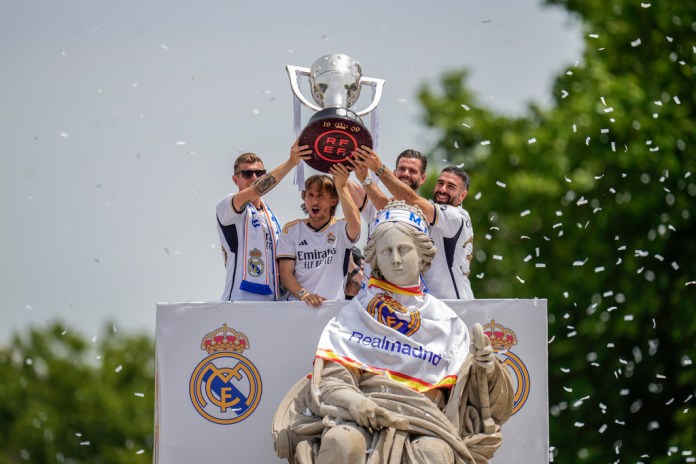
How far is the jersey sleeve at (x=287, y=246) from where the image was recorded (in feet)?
42.1

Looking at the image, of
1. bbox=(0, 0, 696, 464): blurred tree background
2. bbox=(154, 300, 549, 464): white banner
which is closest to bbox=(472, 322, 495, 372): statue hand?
bbox=(154, 300, 549, 464): white banner

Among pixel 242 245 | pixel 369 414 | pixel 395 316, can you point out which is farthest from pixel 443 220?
pixel 369 414

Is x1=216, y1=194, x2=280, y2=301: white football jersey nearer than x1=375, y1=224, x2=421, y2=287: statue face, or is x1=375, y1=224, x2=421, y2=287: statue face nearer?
x1=375, y1=224, x2=421, y2=287: statue face

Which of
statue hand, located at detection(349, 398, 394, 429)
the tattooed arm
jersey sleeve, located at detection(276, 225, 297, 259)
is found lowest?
statue hand, located at detection(349, 398, 394, 429)

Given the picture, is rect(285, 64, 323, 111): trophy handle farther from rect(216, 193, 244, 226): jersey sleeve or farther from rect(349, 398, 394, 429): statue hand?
rect(349, 398, 394, 429): statue hand

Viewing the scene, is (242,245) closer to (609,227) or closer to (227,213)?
(227,213)

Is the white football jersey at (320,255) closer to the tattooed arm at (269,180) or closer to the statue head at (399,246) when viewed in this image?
the tattooed arm at (269,180)

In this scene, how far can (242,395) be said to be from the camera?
1241 centimetres

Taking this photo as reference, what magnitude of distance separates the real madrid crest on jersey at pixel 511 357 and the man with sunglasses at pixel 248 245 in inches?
65.9

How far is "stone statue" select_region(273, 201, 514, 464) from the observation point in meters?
11.0

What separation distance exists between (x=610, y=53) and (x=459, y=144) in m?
4.37

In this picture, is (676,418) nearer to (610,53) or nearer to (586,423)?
(586,423)

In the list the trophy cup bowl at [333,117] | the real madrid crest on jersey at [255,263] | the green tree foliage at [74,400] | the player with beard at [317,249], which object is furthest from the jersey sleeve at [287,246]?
the green tree foliage at [74,400]

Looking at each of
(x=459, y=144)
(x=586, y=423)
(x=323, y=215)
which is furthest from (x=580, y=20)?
(x=323, y=215)
